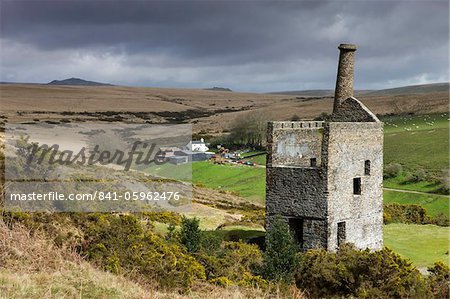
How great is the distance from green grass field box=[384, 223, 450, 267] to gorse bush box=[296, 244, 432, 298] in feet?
22.1

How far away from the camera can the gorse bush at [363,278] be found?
54.1ft

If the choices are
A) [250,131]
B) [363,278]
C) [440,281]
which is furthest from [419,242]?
[250,131]

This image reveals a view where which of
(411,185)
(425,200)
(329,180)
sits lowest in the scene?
(425,200)

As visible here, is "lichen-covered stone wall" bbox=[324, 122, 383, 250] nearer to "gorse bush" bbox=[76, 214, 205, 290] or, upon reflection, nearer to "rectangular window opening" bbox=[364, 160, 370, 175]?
"rectangular window opening" bbox=[364, 160, 370, 175]

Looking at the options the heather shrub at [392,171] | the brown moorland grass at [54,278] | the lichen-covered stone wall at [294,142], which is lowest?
the heather shrub at [392,171]

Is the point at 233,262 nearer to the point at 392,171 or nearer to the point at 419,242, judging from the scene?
the point at 419,242

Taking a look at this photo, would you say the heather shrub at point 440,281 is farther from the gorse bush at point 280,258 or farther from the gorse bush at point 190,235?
the gorse bush at point 190,235

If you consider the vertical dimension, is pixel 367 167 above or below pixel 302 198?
above

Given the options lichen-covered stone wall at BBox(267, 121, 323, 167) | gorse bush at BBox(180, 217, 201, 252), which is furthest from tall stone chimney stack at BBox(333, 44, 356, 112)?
gorse bush at BBox(180, 217, 201, 252)

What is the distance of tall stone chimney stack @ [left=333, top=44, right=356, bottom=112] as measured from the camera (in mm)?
27969

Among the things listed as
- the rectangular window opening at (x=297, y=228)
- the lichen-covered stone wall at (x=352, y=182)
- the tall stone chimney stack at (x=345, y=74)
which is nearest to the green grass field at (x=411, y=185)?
the tall stone chimney stack at (x=345, y=74)

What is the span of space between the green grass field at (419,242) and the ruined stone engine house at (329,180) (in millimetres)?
1924

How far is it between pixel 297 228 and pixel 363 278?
7287 mm

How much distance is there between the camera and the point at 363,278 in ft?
58.2
